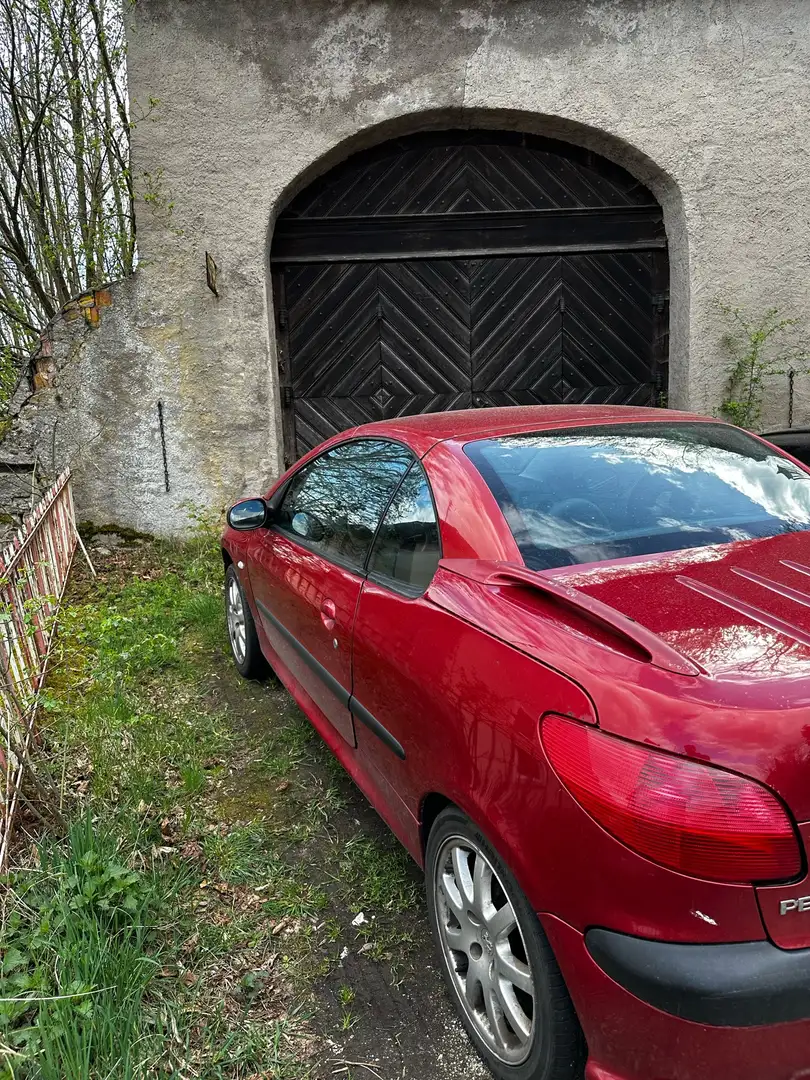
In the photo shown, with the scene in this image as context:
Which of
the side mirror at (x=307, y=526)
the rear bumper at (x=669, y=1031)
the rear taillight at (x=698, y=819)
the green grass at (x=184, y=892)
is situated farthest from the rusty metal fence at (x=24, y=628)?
the rear taillight at (x=698, y=819)

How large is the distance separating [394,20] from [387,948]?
7332 mm

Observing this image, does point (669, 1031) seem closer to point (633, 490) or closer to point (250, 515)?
point (633, 490)

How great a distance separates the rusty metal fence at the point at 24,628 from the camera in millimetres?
2777

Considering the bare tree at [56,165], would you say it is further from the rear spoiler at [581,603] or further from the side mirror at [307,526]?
the rear spoiler at [581,603]

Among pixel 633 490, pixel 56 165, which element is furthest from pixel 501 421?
pixel 56 165

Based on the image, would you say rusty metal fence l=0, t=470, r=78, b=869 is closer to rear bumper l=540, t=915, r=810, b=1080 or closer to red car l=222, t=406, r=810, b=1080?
red car l=222, t=406, r=810, b=1080

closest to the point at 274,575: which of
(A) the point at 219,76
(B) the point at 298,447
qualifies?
(B) the point at 298,447

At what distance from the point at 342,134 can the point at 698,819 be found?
276 inches

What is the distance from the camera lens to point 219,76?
6.71m

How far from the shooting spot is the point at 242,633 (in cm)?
420

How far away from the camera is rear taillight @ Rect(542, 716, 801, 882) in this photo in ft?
4.00

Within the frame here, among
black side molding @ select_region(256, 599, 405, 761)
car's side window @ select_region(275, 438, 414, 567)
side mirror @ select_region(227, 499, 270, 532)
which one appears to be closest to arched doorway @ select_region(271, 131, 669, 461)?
side mirror @ select_region(227, 499, 270, 532)

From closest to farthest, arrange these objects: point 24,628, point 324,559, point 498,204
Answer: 1. point 324,559
2. point 24,628
3. point 498,204

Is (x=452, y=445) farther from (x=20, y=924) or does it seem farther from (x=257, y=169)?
(x=257, y=169)
